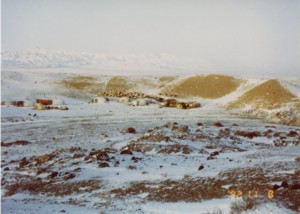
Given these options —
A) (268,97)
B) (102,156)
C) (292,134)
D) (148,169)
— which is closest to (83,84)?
(268,97)

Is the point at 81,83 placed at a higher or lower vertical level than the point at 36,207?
higher

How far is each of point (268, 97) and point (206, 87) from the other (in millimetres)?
21377

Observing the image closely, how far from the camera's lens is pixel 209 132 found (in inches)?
1246

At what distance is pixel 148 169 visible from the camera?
2011 cm

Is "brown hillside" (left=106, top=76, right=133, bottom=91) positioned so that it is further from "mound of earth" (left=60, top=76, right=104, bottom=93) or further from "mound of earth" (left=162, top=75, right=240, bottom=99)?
"mound of earth" (left=162, top=75, right=240, bottom=99)

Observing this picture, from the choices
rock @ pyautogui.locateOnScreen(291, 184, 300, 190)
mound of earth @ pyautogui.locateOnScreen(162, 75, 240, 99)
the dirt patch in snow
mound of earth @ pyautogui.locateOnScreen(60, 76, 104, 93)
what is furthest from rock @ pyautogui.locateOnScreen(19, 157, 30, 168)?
mound of earth @ pyautogui.locateOnScreen(60, 76, 104, 93)

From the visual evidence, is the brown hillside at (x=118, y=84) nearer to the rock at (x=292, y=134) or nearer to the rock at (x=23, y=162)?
the rock at (x=292, y=134)

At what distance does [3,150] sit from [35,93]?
131 ft

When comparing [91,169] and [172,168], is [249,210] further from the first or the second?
[91,169]

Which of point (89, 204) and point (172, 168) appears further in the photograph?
point (172, 168)

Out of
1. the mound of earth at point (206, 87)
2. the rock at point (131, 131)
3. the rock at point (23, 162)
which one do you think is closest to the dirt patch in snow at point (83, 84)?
the mound of earth at point (206, 87)

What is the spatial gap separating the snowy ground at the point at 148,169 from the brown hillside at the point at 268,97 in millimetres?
12121

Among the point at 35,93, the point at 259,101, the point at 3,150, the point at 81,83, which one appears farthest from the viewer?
the point at 81,83

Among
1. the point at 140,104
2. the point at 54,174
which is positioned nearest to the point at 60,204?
the point at 54,174
